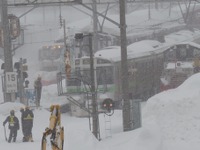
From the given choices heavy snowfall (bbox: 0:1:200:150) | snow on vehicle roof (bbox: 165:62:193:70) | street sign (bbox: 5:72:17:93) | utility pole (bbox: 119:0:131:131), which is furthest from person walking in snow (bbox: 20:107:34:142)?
snow on vehicle roof (bbox: 165:62:193:70)

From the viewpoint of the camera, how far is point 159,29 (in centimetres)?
5619

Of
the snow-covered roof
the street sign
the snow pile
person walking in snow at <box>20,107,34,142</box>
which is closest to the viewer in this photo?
the snow pile

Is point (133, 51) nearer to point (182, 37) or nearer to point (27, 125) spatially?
point (27, 125)

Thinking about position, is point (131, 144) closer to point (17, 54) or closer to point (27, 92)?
point (27, 92)

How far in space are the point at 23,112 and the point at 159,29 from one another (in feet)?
121

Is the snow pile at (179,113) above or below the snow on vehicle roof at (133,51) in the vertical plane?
below

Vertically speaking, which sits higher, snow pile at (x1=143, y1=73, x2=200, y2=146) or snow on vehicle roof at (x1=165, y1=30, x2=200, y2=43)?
snow on vehicle roof at (x1=165, y1=30, x2=200, y2=43)

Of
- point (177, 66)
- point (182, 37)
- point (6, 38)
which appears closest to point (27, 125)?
point (6, 38)

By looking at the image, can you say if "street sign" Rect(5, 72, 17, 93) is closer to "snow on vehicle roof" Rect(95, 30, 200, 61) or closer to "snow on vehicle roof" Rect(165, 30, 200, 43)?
"snow on vehicle roof" Rect(95, 30, 200, 61)

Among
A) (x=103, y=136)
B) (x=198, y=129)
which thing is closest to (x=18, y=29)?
(x=103, y=136)

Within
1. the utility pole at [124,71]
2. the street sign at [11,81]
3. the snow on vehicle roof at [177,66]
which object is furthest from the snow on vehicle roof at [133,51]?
the utility pole at [124,71]

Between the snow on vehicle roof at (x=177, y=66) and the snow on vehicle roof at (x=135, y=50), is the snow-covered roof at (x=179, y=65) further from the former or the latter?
the snow on vehicle roof at (x=135, y=50)

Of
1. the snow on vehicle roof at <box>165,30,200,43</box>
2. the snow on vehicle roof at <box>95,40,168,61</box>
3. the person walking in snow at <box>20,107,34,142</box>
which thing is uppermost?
the snow on vehicle roof at <box>165,30,200,43</box>

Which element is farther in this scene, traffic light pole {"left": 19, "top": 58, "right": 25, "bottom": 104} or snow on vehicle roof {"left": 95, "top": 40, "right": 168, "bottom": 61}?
snow on vehicle roof {"left": 95, "top": 40, "right": 168, "bottom": 61}
